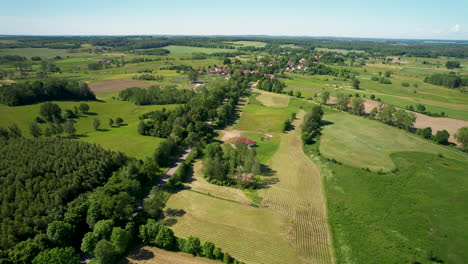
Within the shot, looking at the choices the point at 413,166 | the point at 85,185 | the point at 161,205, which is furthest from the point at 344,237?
the point at 85,185

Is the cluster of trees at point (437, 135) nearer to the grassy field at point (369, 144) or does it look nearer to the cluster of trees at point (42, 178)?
the grassy field at point (369, 144)

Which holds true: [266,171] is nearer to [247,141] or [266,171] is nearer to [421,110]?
[247,141]

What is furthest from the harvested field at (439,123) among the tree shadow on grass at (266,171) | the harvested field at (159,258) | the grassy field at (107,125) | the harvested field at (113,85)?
the harvested field at (113,85)

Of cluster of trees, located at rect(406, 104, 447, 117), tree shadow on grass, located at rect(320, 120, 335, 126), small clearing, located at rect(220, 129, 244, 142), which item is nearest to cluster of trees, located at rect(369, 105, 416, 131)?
cluster of trees, located at rect(406, 104, 447, 117)

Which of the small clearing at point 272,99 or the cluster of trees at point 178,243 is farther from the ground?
the small clearing at point 272,99

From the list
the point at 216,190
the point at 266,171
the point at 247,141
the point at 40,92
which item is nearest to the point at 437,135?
the point at 266,171

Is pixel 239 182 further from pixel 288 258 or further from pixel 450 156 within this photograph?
pixel 450 156
